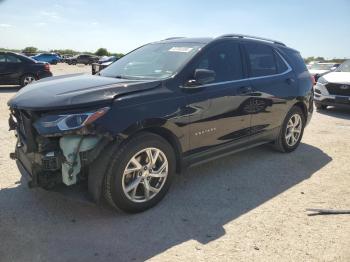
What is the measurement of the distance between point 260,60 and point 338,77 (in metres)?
6.33

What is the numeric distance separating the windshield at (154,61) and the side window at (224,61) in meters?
0.17

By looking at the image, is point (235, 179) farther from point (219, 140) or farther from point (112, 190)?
point (112, 190)

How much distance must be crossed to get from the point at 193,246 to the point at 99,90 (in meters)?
1.67

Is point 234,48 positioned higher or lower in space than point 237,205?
higher

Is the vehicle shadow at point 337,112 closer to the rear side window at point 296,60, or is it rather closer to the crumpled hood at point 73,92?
the rear side window at point 296,60

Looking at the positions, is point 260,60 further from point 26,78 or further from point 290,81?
point 26,78

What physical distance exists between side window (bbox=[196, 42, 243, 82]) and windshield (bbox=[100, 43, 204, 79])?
17 centimetres

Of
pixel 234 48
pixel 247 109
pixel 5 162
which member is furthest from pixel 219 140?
pixel 5 162

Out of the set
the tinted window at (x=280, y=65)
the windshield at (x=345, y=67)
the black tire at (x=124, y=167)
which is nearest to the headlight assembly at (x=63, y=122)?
the black tire at (x=124, y=167)

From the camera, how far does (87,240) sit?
327 centimetres

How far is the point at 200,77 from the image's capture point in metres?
3.99

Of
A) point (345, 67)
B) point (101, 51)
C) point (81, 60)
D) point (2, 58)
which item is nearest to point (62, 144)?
point (345, 67)

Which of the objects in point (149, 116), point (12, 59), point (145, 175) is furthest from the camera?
point (12, 59)

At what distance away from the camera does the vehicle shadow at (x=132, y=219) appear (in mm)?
3135
